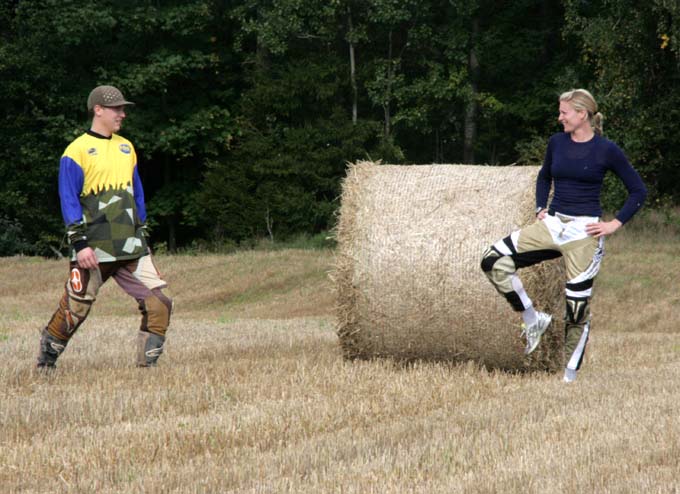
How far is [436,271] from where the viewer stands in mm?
9008

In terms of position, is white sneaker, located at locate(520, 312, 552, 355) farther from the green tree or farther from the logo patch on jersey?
the green tree

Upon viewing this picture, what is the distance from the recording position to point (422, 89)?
30547 mm

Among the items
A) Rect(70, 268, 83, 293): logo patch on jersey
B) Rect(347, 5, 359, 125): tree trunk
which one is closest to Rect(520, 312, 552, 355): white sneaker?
Rect(70, 268, 83, 293): logo patch on jersey

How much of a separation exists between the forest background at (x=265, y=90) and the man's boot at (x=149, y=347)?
810 inches

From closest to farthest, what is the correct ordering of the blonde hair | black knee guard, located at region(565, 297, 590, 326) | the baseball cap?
1. the blonde hair
2. black knee guard, located at region(565, 297, 590, 326)
3. the baseball cap

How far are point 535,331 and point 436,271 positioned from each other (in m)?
0.98

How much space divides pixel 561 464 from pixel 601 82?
1641cm

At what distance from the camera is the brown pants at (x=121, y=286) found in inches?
338

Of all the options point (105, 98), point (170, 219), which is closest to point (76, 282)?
point (105, 98)

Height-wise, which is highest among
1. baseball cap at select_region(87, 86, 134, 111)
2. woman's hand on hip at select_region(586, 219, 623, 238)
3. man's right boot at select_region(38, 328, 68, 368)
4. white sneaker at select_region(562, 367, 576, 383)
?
baseball cap at select_region(87, 86, 134, 111)

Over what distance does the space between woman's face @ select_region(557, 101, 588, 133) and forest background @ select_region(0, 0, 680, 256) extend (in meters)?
20.6

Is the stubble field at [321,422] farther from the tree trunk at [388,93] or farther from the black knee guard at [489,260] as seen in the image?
the tree trunk at [388,93]

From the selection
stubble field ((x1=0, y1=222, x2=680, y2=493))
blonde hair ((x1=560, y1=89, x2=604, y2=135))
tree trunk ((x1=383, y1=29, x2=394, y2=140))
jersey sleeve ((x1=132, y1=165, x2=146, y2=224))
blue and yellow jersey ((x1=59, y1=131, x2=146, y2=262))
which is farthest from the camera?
tree trunk ((x1=383, y1=29, x2=394, y2=140))

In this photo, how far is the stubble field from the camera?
5.35 metres
